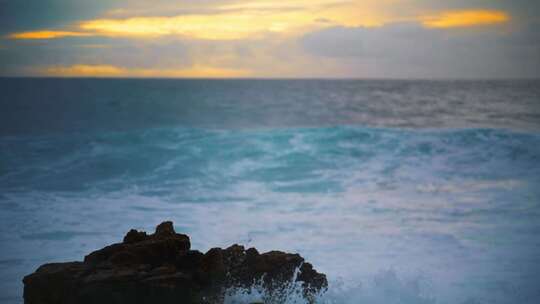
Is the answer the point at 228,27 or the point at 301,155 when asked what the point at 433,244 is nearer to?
the point at 301,155

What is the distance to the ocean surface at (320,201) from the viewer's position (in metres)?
6.29

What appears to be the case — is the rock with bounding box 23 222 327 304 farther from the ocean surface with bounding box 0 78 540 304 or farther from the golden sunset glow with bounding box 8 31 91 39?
the golden sunset glow with bounding box 8 31 91 39

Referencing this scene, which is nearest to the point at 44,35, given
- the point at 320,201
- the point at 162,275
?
the point at 320,201

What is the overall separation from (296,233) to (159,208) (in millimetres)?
2907

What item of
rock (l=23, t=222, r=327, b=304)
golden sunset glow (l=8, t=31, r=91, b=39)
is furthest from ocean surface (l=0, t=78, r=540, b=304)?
golden sunset glow (l=8, t=31, r=91, b=39)

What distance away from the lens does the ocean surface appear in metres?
6.29

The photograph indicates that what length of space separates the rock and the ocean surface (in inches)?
11.0

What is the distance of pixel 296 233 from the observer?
26.0ft

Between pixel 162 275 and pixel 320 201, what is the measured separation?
646 cm

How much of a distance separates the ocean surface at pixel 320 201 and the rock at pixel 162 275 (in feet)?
0.92

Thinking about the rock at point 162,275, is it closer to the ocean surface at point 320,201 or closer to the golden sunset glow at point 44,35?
the ocean surface at point 320,201

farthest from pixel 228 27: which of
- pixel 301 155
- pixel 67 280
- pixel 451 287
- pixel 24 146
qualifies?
pixel 67 280

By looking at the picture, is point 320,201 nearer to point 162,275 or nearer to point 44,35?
point 162,275

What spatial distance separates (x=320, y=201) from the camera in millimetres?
9961
